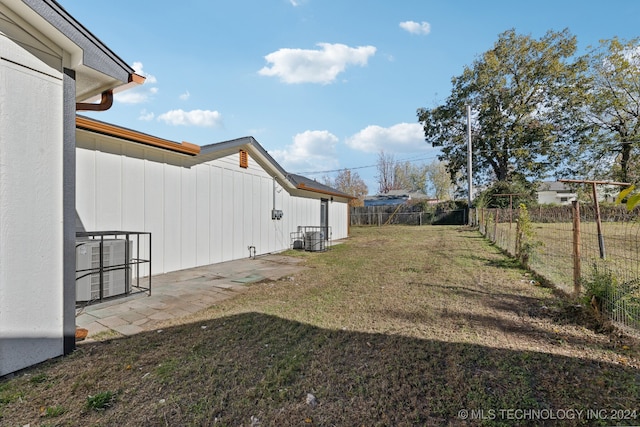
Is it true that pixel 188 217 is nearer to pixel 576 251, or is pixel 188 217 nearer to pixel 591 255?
pixel 576 251

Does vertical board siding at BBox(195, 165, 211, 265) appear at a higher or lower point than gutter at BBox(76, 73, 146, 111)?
lower

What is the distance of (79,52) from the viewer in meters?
2.61

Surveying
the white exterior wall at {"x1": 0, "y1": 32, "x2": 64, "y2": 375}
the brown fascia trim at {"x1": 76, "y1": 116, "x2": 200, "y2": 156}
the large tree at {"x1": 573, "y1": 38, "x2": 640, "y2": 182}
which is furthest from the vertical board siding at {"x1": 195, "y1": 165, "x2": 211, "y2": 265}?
the large tree at {"x1": 573, "y1": 38, "x2": 640, "y2": 182}

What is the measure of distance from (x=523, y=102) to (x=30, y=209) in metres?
27.8

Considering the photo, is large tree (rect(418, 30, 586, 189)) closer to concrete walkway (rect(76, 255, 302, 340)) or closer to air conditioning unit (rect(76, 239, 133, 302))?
concrete walkway (rect(76, 255, 302, 340))

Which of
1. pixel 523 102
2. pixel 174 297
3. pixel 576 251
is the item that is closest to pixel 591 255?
pixel 576 251

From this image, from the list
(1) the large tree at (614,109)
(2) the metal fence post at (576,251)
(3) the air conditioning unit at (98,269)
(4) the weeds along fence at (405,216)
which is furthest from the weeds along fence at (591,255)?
(1) the large tree at (614,109)

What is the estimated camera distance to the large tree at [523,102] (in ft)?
68.0

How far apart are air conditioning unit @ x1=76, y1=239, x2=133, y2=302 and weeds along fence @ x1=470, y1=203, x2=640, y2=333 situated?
228 inches

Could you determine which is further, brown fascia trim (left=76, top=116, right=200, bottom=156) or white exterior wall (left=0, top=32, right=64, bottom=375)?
brown fascia trim (left=76, top=116, right=200, bottom=156)

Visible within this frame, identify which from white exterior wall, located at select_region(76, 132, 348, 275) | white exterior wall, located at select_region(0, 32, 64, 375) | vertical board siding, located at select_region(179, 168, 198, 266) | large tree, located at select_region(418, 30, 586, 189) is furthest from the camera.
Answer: large tree, located at select_region(418, 30, 586, 189)

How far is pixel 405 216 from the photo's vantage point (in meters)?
24.2

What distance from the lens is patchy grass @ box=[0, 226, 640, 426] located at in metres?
1.79

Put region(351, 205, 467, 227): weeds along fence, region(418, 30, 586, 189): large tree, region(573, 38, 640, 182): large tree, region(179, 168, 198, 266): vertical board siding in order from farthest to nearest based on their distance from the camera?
1. region(351, 205, 467, 227): weeds along fence
2. region(418, 30, 586, 189): large tree
3. region(573, 38, 640, 182): large tree
4. region(179, 168, 198, 266): vertical board siding
